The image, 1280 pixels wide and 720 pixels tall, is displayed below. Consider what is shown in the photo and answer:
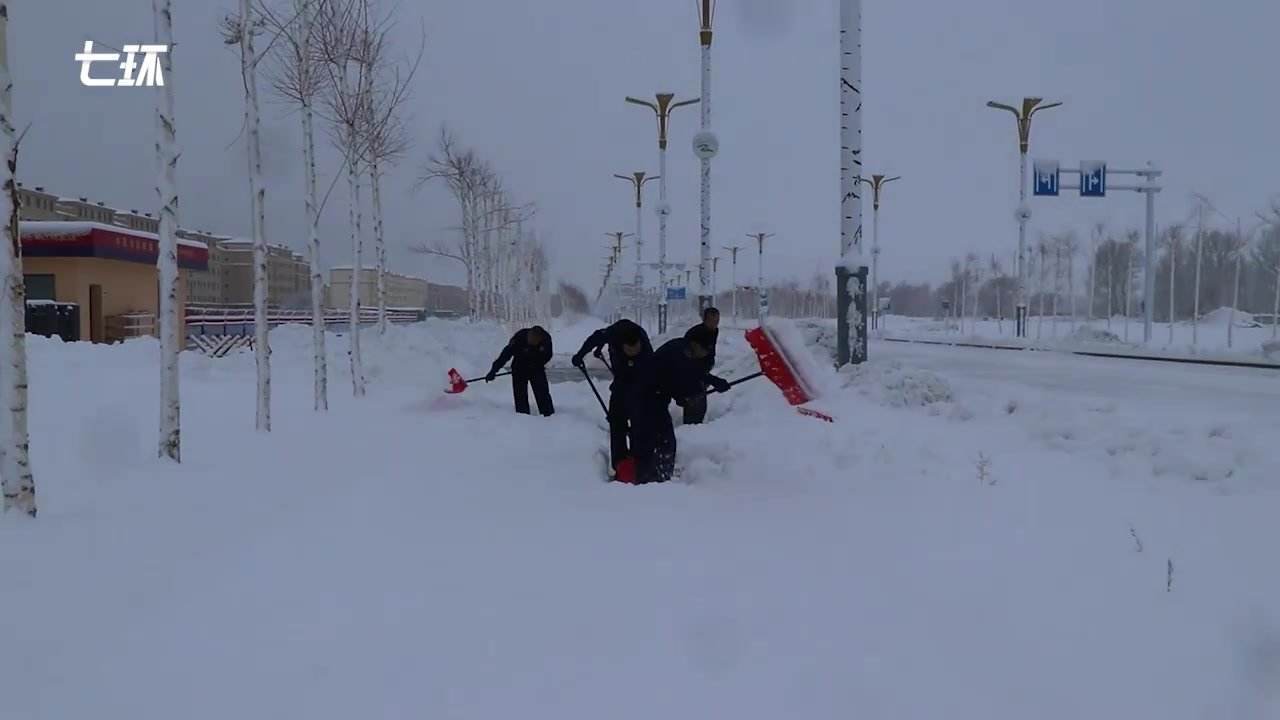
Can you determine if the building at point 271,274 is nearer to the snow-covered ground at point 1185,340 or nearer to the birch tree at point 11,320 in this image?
the snow-covered ground at point 1185,340

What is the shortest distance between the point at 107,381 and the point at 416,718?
15002 millimetres

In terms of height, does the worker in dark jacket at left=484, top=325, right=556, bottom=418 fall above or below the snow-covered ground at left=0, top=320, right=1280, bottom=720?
above

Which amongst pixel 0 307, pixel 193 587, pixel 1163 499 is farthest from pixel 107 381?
pixel 1163 499

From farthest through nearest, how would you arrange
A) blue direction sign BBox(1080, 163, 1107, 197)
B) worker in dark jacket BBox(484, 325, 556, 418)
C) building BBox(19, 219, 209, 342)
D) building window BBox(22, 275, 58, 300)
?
blue direction sign BBox(1080, 163, 1107, 197) < building window BBox(22, 275, 58, 300) < building BBox(19, 219, 209, 342) < worker in dark jacket BBox(484, 325, 556, 418)

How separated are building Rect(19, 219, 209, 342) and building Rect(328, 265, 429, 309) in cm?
7245

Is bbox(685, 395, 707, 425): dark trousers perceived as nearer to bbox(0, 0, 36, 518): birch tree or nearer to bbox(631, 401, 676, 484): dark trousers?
bbox(631, 401, 676, 484): dark trousers

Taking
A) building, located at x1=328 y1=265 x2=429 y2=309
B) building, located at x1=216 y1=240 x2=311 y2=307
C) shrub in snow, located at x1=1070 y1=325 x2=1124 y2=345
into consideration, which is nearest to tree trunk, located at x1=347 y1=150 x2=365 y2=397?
shrub in snow, located at x1=1070 y1=325 x2=1124 y2=345

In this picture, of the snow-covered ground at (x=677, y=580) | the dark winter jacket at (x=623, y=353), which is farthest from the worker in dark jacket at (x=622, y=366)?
the snow-covered ground at (x=677, y=580)

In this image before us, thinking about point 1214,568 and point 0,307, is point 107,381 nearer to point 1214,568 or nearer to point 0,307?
point 0,307

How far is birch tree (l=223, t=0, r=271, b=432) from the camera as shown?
31.1 feet

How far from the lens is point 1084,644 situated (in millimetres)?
3242

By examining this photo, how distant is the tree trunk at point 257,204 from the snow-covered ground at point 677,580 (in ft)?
6.46

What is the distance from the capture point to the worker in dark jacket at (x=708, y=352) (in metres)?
9.48

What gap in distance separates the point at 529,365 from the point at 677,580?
820cm
